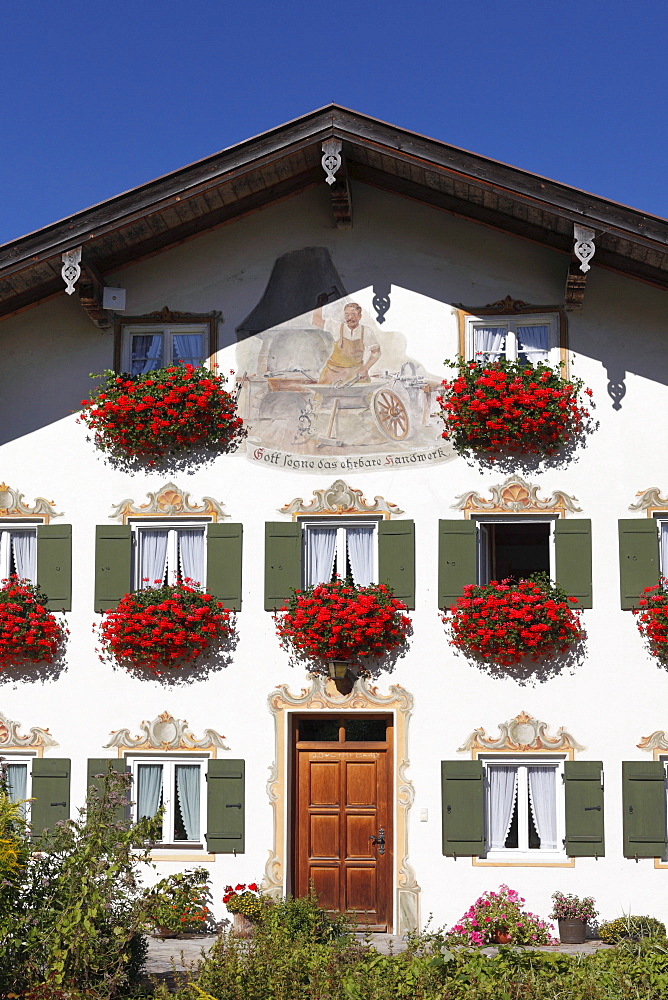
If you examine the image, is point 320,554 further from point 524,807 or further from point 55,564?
point 524,807

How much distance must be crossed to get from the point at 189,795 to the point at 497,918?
3415 millimetres

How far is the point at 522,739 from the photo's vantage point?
38.0ft

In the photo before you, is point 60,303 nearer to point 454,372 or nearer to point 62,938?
point 454,372

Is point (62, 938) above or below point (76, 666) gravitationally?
below

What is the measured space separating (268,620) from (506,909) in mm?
3769

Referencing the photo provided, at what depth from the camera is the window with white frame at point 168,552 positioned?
1225cm

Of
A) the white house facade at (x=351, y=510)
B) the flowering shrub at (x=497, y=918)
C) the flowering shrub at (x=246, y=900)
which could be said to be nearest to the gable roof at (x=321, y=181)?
the white house facade at (x=351, y=510)

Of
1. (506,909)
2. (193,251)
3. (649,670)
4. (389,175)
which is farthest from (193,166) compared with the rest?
(506,909)

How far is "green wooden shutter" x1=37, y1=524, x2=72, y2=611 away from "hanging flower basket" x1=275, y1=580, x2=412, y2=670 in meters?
2.39

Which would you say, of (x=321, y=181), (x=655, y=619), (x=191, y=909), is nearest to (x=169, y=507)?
(x=321, y=181)

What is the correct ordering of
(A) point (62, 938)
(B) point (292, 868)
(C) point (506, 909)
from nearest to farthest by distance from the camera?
(A) point (62, 938) → (C) point (506, 909) → (B) point (292, 868)

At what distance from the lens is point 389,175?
12.4 meters

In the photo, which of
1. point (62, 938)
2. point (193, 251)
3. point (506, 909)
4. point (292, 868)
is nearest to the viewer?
point (62, 938)

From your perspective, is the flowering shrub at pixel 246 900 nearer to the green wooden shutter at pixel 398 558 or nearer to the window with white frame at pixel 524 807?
the window with white frame at pixel 524 807
